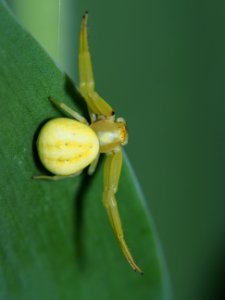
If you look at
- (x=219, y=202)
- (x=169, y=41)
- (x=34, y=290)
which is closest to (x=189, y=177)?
(x=219, y=202)

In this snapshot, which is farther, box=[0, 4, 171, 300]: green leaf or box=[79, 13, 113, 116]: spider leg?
box=[79, 13, 113, 116]: spider leg

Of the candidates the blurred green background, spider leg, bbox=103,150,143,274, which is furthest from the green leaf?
the blurred green background

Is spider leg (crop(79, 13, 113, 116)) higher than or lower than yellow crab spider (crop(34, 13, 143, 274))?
higher

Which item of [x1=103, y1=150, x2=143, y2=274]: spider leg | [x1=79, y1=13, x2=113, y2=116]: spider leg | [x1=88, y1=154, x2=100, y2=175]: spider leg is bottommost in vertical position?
[x1=103, y1=150, x2=143, y2=274]: spider leg

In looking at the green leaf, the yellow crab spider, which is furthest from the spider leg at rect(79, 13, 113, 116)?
the green leaf

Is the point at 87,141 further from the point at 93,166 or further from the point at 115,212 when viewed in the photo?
the point at 115,212

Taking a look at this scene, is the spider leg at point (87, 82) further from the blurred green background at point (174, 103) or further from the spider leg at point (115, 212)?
the spider leg at point (115, 212)

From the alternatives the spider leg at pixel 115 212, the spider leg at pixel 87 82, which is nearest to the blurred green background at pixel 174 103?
the spider leg at pixel 87 82

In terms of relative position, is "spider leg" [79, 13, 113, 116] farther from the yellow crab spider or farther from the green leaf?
the green leaf
